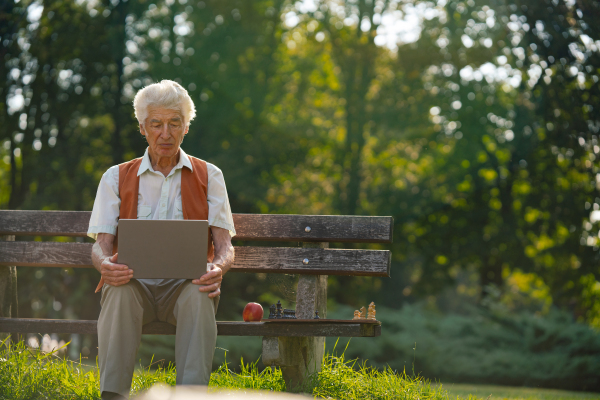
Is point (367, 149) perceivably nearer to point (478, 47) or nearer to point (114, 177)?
point (478, 47)

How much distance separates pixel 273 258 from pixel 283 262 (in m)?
0.07

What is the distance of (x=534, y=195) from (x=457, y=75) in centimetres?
291

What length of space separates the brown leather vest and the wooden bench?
49cm

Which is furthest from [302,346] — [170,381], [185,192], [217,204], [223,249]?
[185,192]

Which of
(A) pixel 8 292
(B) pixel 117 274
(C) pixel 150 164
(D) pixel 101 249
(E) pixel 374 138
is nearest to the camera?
(B) pixel 117 274

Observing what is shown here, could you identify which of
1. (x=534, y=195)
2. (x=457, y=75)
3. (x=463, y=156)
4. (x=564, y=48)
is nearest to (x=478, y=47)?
(x=457, y=75)

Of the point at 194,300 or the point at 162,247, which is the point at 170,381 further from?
the point at 162,247

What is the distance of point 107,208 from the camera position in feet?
11.4

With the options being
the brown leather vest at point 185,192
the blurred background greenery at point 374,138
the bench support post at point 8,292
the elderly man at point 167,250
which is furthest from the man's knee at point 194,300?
the blurred background greenery at point 374,138

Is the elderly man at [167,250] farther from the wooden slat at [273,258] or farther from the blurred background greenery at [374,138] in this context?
the blurred background greenery at [374,138]

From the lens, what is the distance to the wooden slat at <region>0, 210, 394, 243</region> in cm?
393

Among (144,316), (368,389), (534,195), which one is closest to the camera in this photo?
(144,316)

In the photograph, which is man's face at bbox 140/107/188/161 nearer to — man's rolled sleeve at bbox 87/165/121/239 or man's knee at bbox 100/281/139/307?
man's rolled sleeve at bbox 87/165/121/239

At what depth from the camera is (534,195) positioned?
10.6 meters
